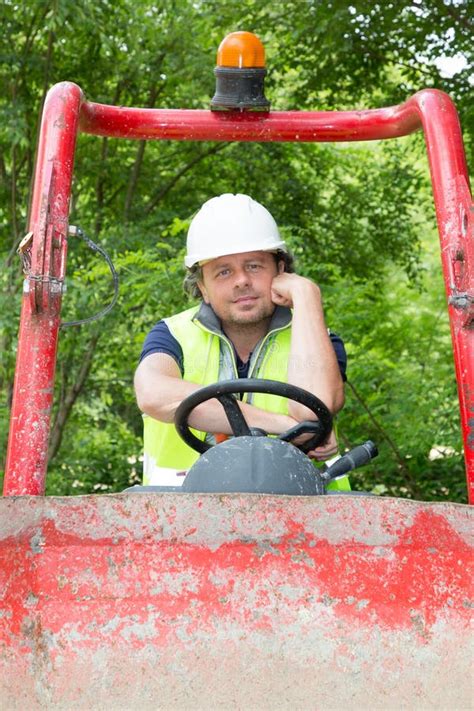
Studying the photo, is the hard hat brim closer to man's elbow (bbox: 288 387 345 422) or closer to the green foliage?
man's elbow (bbox: 288 387 345 422)

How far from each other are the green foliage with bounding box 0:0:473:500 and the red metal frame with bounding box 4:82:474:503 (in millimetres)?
2915

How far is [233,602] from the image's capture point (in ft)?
6.35

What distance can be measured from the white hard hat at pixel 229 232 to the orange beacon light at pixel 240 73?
29cm

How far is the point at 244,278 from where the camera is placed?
346 cm

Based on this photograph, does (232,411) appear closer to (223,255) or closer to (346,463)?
(346,463)

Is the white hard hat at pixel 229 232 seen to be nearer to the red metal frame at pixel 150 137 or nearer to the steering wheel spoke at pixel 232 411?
the red metal frame at pixel 150 137

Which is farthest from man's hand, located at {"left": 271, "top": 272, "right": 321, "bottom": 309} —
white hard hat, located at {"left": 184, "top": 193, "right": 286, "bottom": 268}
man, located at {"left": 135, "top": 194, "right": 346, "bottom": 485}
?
white hard hat, located at {"left": 184, "top": 193, "right": 286, "bottom": 268}

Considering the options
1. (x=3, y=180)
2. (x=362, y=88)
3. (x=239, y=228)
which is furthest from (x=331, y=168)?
(x=239, y=228)

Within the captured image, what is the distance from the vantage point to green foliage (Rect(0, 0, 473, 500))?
6859mm

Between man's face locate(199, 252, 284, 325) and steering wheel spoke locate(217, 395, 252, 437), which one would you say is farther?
man's face locate(199, 252, 284, 325)

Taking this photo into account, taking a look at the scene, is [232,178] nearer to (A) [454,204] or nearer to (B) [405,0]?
(B) [405,0]

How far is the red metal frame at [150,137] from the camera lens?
107 inches

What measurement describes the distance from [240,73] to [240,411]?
1.13 m

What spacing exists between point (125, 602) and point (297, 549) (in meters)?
0.32
